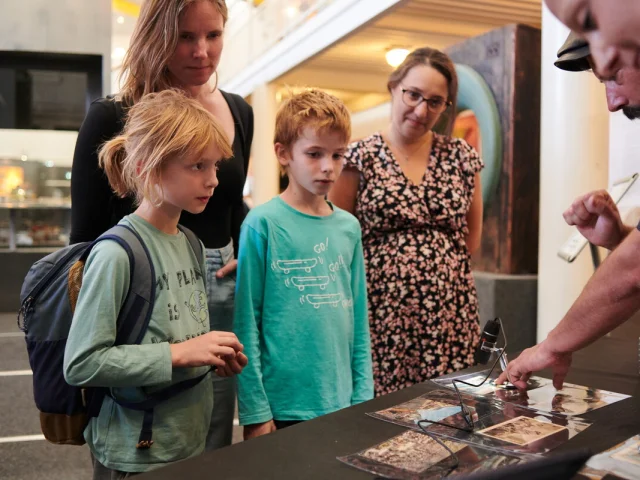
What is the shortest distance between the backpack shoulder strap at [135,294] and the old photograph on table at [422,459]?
499 mm

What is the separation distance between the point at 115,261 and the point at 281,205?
531 mm

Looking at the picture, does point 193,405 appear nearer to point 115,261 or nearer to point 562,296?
point 115,261

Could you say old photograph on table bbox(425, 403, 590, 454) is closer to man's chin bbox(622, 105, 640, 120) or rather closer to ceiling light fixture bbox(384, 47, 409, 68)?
man's chin bbox(622, 105, 640, 120)

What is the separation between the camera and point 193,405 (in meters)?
1.27

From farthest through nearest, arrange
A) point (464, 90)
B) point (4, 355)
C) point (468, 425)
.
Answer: point (4, 355) < point (464, 90) < point (468, 425)

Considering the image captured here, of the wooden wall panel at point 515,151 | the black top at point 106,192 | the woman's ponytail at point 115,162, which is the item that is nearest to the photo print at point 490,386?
the black top at point 106,192

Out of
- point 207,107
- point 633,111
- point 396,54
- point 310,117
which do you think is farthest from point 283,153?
point 396,54

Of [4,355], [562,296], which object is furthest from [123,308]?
[4,355]

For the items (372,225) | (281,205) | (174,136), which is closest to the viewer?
(174,136)

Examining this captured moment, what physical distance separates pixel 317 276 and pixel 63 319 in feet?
1.93

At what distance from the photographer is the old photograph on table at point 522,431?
922 millimetres

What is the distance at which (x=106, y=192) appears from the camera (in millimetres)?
1417

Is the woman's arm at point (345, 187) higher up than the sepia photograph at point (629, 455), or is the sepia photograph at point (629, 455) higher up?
the woman's arm at point (345, 187)

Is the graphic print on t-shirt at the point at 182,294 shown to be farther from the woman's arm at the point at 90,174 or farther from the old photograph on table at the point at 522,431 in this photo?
the old photograph on table at the point at 522,431
